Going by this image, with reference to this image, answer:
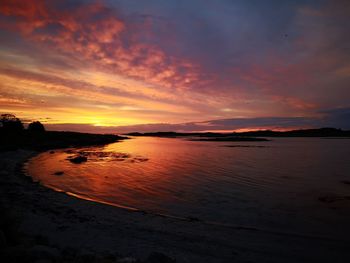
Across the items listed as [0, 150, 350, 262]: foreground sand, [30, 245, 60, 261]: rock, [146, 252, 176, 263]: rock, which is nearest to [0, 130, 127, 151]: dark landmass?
[0, 150, 350, 262]: foreground sand

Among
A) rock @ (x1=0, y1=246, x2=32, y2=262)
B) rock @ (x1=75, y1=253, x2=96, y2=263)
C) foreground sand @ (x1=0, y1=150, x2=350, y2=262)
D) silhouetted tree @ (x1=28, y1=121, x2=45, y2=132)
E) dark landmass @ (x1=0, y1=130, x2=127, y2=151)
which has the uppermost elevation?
silhouetted tree @ (x1=28, y1=121, x2=45, y2=132)

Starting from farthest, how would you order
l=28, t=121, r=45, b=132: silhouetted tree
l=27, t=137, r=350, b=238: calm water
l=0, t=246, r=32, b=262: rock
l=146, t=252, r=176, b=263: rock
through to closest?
l=28, t=121, r=45, b=132: silhouetted tree, l=27, t=137, r=350, b=238: calm water, l=146, t=252, r=176, b=263: rock, l=0, t=246, r=32, b=262: rock

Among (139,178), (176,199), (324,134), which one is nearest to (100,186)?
(139,178)

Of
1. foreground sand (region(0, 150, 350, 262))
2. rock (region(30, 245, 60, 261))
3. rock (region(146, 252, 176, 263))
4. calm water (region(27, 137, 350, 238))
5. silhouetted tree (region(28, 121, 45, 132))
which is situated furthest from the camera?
silhouetted tree (region(28, 121, 45, 132))

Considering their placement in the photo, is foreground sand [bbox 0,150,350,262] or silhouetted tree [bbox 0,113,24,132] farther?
silhouetted tree [bbox 0,113,24,132]

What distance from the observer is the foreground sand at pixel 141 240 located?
7.38 metres

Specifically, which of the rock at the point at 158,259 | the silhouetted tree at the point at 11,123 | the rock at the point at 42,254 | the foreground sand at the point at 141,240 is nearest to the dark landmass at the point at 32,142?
the silhouetted tree at the point at 11,123

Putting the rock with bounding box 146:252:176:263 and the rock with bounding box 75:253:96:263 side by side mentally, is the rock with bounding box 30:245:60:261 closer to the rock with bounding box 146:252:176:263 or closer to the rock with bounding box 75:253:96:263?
the rock with bounding box 75:253:96:263

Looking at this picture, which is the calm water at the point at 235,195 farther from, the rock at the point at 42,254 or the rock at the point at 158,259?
the rock at the point at 42,254

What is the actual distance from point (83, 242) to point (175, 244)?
321 centimetres

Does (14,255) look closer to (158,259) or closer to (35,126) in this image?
(158,259)

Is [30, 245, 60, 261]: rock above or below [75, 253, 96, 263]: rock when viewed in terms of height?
above

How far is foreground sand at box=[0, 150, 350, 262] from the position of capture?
738cm

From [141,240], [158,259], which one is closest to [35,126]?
[141,240]
